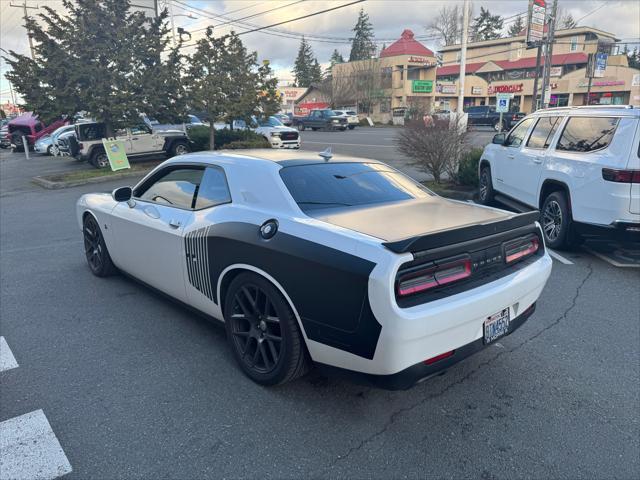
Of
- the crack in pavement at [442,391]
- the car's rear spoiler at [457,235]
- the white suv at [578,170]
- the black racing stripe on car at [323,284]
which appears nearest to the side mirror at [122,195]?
the black racing stripe on car at [323,284]

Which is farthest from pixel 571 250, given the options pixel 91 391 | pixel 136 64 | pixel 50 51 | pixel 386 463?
pixel 50 51

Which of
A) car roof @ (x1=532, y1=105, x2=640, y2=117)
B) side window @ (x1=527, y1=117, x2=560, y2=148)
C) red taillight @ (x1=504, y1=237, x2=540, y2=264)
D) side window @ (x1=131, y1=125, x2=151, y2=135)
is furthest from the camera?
side window @ (x1=131, y1=125, x2=151, y2=135)

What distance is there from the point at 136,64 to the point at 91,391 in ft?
50.8

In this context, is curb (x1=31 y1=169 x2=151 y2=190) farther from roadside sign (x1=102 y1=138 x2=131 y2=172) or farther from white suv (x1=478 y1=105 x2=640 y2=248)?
white suv (x1=478 y1=105 x2=640 y2=248)

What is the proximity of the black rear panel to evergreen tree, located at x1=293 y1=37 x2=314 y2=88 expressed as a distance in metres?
105

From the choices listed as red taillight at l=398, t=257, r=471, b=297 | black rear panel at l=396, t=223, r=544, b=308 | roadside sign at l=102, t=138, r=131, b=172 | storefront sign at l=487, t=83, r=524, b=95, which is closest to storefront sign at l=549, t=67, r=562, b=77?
storefront sign at l=487, t=83, r=524, b=95

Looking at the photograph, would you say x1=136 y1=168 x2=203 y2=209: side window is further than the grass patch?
No

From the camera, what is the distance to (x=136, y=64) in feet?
53.2

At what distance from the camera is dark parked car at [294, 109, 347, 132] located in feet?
129

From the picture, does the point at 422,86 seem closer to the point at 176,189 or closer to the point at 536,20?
the point at 536,20

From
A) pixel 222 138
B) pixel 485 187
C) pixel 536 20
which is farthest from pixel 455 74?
pixel 485 187

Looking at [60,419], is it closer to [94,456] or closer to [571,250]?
[94,456]

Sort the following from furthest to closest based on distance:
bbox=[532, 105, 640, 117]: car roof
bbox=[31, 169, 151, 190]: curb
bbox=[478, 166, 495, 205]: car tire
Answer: bbox=[31, 169, 151, 190]: curb, bbox=[478, 166, 495, 205]: car tire, bbox=[532, 105, 640, 117]: car roof

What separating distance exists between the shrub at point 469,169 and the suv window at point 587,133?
13.5ft
